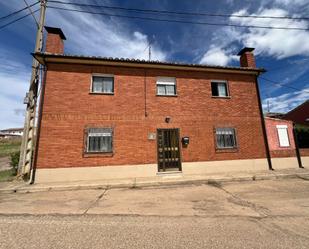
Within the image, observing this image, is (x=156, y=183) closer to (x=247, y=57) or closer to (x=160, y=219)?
(x=160, y=219)

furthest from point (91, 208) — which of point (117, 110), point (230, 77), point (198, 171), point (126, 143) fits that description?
point (230, 77)

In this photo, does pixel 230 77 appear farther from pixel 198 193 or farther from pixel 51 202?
pixel 51 202

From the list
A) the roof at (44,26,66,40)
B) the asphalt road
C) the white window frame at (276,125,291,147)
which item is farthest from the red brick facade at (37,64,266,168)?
the asphalt road

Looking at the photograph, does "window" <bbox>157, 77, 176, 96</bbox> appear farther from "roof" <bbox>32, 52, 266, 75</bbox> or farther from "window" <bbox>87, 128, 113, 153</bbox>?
"window" <bbox>87, 128, 113, 153</bbox>

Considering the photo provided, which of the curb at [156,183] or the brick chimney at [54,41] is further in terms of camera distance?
the brick chimney at [54,41]

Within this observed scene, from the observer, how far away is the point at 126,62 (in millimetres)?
10383

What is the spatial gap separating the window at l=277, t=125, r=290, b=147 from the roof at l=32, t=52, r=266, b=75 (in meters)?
4.10

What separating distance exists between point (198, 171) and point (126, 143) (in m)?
4.04

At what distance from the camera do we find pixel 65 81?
32.3 feet

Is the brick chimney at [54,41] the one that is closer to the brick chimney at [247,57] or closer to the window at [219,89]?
the window at [219,89]

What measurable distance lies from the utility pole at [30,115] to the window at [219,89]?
31.7 feet

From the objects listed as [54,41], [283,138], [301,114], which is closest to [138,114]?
[54,41]

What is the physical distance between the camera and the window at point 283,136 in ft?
42.8

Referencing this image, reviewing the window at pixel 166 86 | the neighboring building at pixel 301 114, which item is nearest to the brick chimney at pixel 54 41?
the window at pixel 166 86
